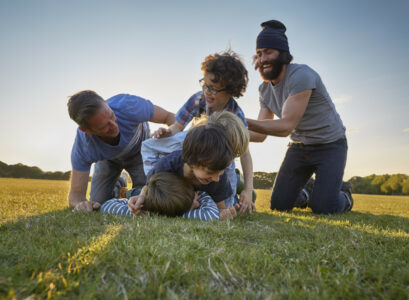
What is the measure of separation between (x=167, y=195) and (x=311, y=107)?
3255 millimetres

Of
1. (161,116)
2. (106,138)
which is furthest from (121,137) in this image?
(161,116)

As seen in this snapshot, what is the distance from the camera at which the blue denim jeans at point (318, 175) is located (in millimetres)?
5359

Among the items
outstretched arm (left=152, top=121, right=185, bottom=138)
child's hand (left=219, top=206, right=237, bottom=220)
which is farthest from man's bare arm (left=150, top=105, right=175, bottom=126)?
child's hand (left=219, top=206, right=237, bottom=220)

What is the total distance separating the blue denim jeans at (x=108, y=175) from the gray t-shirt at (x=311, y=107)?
2.81 meters

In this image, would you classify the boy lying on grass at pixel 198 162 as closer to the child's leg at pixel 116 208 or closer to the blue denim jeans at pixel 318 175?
the child's leg at pixel 116 208

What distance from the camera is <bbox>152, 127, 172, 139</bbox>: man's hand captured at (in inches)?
→ 158

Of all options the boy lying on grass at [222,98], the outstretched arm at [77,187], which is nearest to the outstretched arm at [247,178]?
the boy lying on grass at [222,98]

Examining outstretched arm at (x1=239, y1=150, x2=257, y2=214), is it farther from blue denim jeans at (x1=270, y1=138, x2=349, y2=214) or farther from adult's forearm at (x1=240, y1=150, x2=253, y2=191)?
blue denim jeans at (x1=270, y1=138, x2=349, y2=214)

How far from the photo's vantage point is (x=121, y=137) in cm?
485

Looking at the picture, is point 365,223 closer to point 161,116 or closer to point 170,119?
point 170,119

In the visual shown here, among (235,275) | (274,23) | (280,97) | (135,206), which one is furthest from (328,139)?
(235,275)

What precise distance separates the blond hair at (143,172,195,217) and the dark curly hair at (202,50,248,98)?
5.35ft

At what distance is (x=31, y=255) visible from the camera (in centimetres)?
167

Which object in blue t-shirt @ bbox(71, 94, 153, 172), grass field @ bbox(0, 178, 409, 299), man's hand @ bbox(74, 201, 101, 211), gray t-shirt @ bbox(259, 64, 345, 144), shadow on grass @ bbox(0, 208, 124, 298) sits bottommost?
man's hand @ bbox(74, 201, 101, 211)
